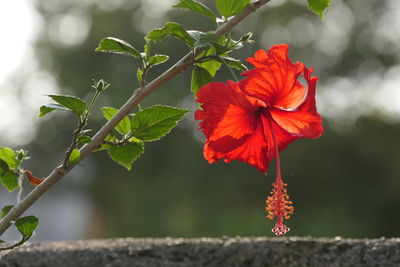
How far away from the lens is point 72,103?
1082mm

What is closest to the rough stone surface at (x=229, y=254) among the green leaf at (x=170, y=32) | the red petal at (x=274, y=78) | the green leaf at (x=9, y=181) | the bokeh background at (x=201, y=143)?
the green leaf at (x=9, y=181)

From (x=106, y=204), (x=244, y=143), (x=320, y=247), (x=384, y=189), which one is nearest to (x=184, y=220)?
(x=106, y=204)

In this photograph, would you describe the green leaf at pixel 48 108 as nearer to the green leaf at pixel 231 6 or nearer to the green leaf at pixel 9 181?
the green leaf at pixel 9 181

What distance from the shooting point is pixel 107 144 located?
3.76 ft

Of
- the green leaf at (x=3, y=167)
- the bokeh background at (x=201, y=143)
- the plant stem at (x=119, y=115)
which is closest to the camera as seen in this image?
the plant stem at (x=119, y=115)

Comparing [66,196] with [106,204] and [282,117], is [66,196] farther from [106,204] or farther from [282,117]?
[282,117]

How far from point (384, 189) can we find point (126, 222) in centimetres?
416

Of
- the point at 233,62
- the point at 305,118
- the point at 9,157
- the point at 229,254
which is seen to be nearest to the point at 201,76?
the point at 233,62

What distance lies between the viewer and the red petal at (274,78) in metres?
1.06

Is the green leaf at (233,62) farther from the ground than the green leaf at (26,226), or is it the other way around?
the green leaf at (233,62)

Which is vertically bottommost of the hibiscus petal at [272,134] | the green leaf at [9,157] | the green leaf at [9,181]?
the green leaf at [9,181]

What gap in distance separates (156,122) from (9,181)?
33cm

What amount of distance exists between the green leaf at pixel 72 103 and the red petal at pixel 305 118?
35 cm

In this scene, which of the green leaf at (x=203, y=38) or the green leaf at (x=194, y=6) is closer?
the green leaf at (x=203, y=38)
